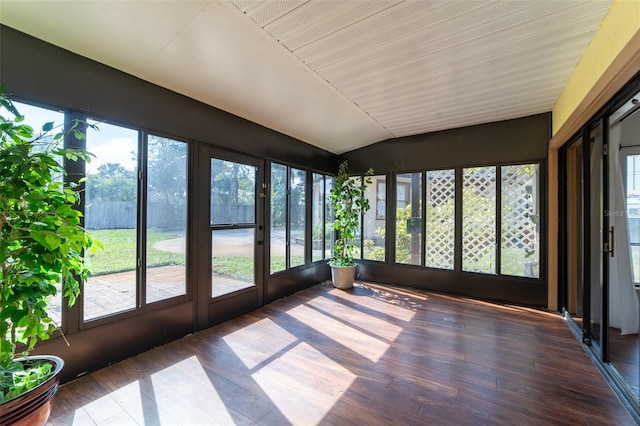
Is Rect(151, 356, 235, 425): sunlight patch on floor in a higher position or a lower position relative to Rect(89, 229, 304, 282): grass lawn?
lower

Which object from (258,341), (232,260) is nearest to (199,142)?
(232,260)

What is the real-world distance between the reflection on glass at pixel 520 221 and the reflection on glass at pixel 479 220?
0.14 m

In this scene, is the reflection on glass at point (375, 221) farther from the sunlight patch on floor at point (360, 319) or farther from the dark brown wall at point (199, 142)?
the sunlight patch on floor at point (360, 319)

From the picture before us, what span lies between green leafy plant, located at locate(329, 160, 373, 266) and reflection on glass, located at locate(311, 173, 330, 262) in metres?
0.21

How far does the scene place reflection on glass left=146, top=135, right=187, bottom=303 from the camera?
105 inches

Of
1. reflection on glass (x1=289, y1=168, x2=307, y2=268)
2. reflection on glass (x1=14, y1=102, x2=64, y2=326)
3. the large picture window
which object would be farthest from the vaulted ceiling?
reflection on glass (x1=289, y1=168, x2=307, y2=268)

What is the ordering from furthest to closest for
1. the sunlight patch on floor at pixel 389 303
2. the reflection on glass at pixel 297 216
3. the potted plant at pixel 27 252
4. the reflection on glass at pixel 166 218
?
the reflection on glass at pixel 297 216, the sunlight patch on floor at pixel 389 303, the reflection on glass at pixel 166 218, the potted plant at pixel 27 252

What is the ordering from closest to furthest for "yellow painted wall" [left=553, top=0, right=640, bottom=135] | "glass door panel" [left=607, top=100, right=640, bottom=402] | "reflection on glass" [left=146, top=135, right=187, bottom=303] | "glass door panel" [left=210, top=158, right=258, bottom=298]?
"yellow painted wall" [left=553, top=0, right=640, bottom=135] < "glass door panel" [left=607, top=100, right=640, bottom=402] < "reflection on glass" [left=146, top=135, right=187, bottom=303] < "glass door panel" [left=210, top=158, right=258, bottom=298]

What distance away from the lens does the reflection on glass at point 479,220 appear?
13.8 ft

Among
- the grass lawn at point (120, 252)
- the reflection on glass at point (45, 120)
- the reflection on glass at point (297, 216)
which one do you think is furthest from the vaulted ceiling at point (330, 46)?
the grass lawn at point (120, 252)

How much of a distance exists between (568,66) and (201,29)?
3274 millimetres

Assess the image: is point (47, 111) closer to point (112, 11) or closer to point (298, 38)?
point (112, 11)

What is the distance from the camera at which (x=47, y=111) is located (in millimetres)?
2068

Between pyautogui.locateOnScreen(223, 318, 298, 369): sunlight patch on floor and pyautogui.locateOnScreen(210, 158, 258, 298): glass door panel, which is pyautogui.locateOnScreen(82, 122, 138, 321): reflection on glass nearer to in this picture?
pyautogui.locateOnScreen(210, 158, 258, 298): glass door panel
